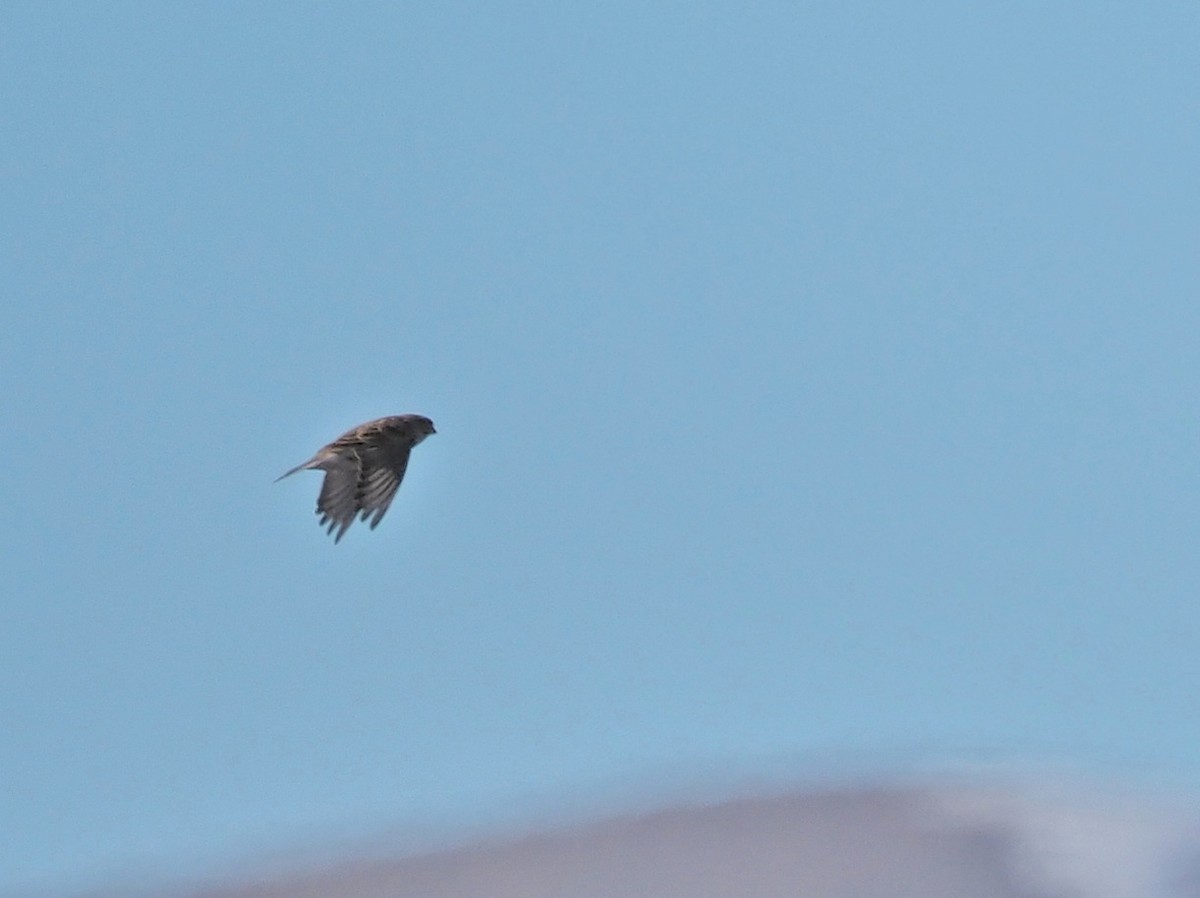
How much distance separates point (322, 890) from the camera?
219 inches

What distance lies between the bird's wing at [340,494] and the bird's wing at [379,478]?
0.05 m

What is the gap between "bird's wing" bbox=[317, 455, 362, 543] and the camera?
13578mm

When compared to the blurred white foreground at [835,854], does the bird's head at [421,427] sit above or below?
above

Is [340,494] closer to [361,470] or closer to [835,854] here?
[361,470]

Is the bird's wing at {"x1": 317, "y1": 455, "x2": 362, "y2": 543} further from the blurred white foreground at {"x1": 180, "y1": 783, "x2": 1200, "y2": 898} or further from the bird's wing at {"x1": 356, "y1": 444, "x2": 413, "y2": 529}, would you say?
the blurred white foreground at {"x1": 180, "y1": 783, "x2": 1200, "y2": 898}

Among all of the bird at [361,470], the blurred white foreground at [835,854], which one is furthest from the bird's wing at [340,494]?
the blurred white foreground at [835,854]

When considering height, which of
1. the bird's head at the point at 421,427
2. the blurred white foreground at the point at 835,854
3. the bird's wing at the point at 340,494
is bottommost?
the blurred white foreground at the point at 835,854

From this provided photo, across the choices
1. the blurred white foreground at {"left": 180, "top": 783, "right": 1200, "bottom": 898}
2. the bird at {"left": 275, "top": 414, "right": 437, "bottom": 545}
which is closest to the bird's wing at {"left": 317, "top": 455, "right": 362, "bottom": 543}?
the bird at {"left": 275, "top": 414, "right": 437, "bottom": 545}

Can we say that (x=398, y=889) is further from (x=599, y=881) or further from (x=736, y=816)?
(x=736, y=816)

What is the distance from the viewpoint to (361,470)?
1378 centimetres

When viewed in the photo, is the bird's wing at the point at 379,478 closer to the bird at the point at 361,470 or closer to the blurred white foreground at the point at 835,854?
the bird at the point at 361,470

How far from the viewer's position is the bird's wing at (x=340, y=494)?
13578mm

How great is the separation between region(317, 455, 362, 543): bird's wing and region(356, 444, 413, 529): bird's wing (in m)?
0.05

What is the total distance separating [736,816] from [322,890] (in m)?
1.26
